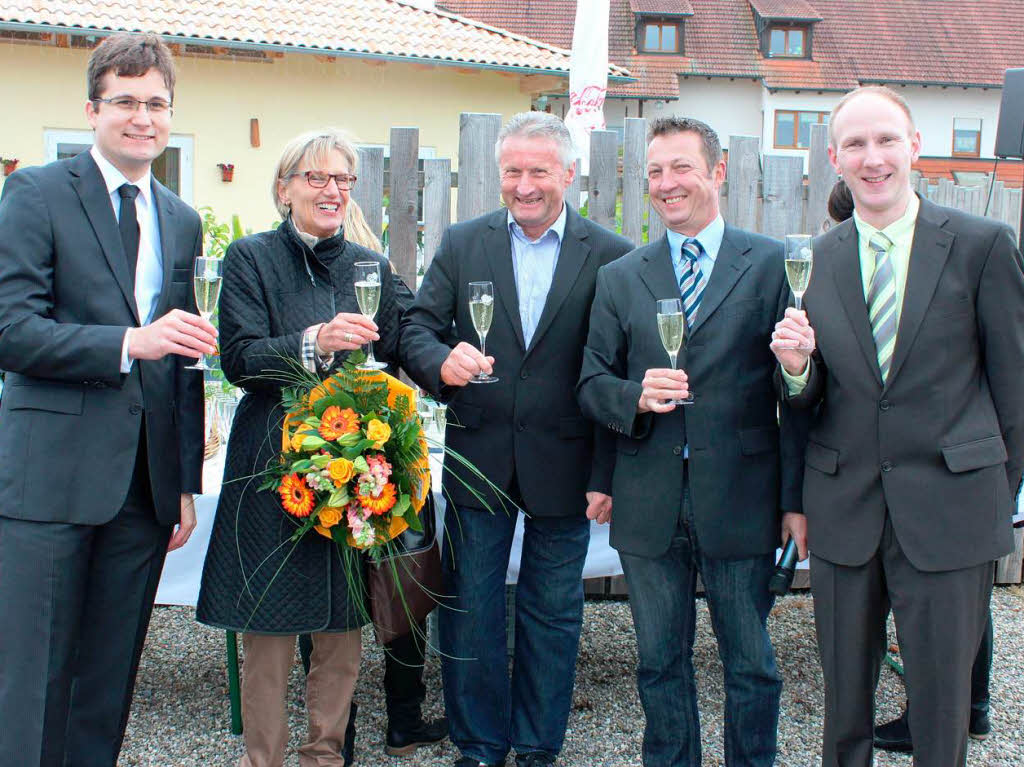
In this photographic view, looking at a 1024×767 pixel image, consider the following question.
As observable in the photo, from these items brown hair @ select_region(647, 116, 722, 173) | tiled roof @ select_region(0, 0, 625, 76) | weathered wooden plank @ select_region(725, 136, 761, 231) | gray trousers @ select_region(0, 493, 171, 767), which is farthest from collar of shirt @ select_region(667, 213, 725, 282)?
tiled roof @ select_region(0, 0, 625, 76)

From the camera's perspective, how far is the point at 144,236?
295cm

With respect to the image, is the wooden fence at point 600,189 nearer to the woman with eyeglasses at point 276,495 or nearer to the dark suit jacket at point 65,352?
the woman with eyeglasses at point 276,495

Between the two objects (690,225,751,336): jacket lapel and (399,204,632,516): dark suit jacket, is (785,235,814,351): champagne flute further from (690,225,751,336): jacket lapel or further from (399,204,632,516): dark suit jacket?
(399,204,632,516): dark suit jacket

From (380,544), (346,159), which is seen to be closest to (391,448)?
(380,544)

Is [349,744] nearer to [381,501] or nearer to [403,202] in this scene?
[381,501]

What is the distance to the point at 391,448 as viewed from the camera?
9.81ft

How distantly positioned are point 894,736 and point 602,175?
323 cm

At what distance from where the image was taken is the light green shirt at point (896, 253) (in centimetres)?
267

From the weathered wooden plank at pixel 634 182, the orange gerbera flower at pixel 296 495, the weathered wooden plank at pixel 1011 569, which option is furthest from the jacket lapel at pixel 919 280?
the weathered wooden plank at pixel 1011 569

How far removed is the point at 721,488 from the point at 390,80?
1298 centimetres

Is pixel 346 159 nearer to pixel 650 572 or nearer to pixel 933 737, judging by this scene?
pixel 650 572

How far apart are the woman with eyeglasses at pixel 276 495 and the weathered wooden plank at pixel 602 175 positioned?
2566mm

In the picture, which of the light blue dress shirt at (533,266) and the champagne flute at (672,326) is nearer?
the champagne flute at (672,326)

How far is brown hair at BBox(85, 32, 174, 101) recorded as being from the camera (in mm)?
2828
